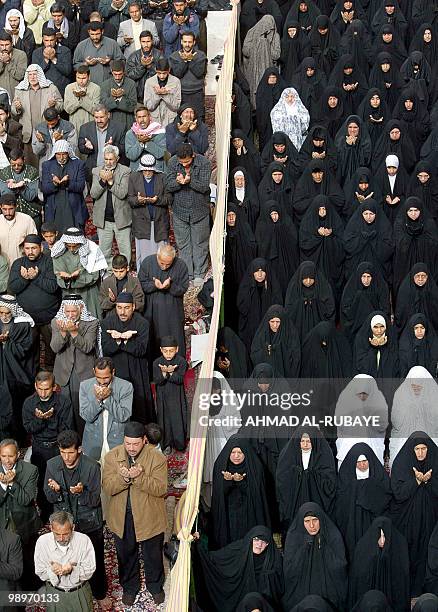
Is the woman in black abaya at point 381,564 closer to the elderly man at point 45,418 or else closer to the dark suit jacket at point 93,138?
the elderly man at point 45,418

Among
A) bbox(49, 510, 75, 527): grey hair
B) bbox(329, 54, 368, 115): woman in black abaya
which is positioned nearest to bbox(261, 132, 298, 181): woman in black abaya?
bbox(329, 54, 368, 115): woman in black abaya

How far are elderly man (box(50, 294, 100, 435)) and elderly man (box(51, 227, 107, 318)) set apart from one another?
27.2 inches

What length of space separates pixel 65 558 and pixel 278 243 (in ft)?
16.3

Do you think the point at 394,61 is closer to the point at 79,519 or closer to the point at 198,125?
the point at 198,125

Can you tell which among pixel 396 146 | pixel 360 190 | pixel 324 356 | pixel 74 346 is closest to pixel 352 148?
pixel 396 146

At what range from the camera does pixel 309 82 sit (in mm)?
18250

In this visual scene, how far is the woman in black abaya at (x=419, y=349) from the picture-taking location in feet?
46.0

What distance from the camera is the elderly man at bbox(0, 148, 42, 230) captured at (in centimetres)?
1598

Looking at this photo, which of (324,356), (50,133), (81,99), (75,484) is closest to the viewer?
(75,484)

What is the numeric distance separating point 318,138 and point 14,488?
6134 mm

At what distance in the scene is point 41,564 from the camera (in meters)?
11.7

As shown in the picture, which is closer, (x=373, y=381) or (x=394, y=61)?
(x=373, y=381)

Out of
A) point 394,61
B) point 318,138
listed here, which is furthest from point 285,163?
point 394,61

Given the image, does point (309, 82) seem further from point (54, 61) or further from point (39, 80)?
point (39, 80)
